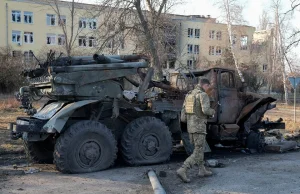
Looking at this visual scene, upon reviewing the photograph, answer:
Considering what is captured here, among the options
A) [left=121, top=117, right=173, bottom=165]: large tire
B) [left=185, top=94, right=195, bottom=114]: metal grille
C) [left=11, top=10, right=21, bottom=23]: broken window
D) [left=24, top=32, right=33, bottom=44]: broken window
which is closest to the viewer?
[left=185, top=94, right=195, bottom=114]: metal grille

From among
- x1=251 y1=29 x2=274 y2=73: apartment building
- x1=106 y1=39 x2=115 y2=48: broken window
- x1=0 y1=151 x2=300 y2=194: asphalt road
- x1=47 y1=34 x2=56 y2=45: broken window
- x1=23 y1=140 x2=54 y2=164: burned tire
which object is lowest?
x1=0 y1=151 x2=300 y2=194: asphalt road

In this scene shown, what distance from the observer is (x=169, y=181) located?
7.90 m

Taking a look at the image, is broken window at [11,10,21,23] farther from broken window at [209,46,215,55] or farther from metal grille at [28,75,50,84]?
metal grille at [28,75,50,84]

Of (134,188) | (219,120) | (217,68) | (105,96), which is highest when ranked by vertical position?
(217,68)

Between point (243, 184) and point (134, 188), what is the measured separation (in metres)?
1.96

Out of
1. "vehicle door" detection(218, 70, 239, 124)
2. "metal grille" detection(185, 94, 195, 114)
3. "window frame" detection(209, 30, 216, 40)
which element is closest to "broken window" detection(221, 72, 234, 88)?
"vehicle door" detection(218, 70, 239, 124)

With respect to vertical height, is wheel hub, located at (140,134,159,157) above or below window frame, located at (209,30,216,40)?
below

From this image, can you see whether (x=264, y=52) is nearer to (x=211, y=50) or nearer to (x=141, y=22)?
(x=211, y=50)

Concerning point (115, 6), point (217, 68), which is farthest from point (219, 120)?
point (115, 6)

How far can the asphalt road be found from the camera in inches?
284

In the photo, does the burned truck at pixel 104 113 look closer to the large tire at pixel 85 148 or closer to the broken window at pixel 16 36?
the large tire at pixel 85 148

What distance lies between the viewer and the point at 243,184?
25.0ft

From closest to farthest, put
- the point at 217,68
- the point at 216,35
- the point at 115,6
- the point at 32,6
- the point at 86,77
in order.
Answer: the point at 86,77 < the point at 217,68 < the point at 115,6 < the point at 32,6 < the point at 216,35

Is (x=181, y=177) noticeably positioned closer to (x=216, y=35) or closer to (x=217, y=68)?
(x=217, y=68)
